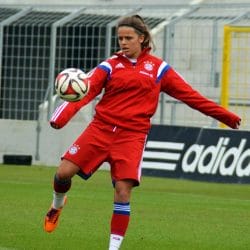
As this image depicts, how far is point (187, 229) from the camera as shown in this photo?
12.1m

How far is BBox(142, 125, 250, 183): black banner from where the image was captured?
19.7 meters

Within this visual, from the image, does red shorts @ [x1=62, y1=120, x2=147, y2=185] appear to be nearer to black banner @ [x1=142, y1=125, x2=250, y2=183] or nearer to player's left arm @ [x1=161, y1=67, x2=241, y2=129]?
player's left arm @ [x1=161, y1=67, x2=241, y2=129]

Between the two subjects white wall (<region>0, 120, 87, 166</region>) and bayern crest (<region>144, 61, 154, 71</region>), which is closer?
bayern crest (<region>144, 61, 154, 71</region>)

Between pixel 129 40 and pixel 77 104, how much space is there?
0.71 metres

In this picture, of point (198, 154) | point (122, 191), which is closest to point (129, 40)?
point (122, 191)

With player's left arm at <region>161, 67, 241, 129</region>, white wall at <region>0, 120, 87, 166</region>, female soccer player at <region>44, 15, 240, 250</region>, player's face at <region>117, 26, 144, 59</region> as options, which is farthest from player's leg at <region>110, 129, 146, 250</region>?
white wall at <region>0, 120, 87, 166</region>

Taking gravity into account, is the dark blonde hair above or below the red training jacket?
above

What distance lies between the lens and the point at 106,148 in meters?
9.92

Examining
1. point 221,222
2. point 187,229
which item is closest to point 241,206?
point 221,222

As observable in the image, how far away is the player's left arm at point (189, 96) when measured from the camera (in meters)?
10.3

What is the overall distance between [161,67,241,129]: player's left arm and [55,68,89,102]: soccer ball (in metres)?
0.85

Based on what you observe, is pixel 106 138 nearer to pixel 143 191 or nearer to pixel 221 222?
pixel 221 222

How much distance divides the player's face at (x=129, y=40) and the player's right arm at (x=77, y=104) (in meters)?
0.27

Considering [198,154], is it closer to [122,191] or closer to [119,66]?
[119,66]
